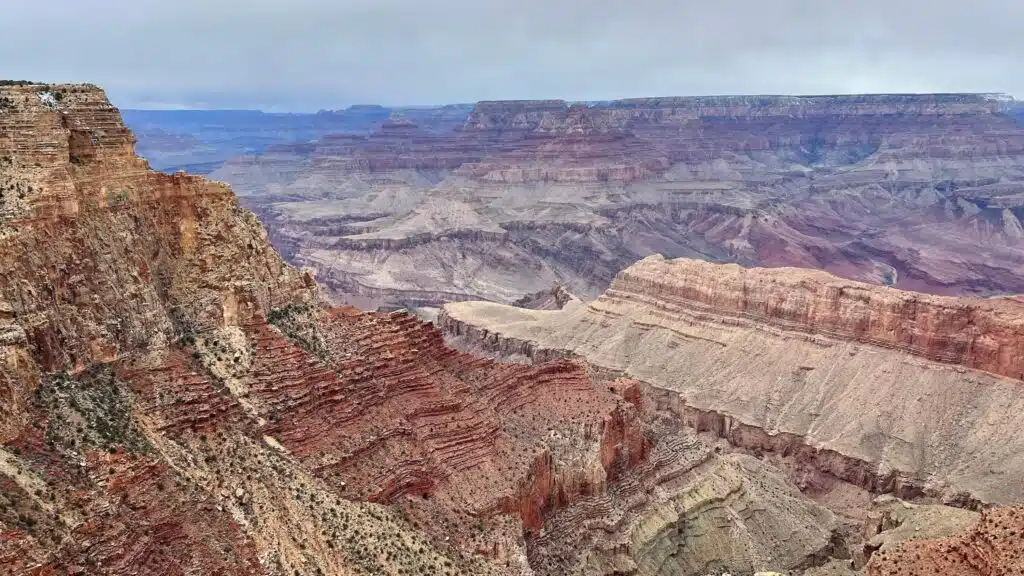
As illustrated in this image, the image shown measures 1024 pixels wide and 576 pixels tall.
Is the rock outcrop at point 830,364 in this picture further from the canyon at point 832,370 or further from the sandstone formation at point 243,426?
the sandstone formation at point 243,426

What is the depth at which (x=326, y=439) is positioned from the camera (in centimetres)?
3672

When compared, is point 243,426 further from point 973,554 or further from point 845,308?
point 845,308

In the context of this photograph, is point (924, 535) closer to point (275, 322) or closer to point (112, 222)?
point (275, 322)

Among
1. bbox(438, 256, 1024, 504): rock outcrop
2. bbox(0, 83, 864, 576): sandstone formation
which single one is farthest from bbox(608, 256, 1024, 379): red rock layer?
bbox(0, 83, 864, 576): sandstone formation

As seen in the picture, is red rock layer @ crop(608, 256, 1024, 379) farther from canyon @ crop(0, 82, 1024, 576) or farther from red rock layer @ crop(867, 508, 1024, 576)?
red rock layer @ crop(867, 508, 1024, 576)

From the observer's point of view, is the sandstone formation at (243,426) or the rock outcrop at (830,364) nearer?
the sandstone formation at (243,426)

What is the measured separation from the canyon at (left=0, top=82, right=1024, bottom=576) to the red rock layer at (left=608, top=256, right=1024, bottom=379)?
50 centimetres

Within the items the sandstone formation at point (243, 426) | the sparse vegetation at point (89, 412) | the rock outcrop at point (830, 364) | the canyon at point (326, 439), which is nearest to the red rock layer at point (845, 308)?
the rock outcrop at point (830, 364)

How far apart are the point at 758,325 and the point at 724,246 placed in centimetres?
9737

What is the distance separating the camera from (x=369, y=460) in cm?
3759

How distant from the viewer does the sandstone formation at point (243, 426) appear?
92.0 ft

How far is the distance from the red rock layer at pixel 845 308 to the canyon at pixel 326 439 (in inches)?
19.9

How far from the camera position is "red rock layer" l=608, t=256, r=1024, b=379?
6688cm

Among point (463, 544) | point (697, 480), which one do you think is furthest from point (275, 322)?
point (697, 480)
